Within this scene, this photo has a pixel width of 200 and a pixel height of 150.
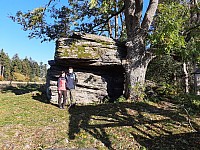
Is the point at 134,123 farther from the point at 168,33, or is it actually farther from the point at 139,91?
the point at 168,33

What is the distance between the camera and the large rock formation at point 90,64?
10.8 meters

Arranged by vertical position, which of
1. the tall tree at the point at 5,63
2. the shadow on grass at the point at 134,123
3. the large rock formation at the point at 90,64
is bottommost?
the shadow on grass at the point at 134,123

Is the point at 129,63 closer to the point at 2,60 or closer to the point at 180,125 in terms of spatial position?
the point at 180,125

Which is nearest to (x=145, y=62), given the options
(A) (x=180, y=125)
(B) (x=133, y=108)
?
(B) (x=133, y=108)

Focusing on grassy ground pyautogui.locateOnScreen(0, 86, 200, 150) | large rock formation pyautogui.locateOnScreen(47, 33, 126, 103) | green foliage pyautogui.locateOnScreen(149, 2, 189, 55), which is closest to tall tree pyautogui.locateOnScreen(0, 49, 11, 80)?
large rock formation pyautogui.locateOnScreen(47, 33, 126, 103)

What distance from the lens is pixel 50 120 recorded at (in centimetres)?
806

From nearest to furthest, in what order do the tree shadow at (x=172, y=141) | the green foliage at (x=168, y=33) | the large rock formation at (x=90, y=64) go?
the tree shadow at (x=172, y=141) → the green foliage at (x=168, y=33) → the large rock formation at (x=90, y=64)

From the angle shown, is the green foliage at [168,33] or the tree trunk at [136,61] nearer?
the green foliage at [168,33]

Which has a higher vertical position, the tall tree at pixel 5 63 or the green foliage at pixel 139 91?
the tall tree at pixel 5 63

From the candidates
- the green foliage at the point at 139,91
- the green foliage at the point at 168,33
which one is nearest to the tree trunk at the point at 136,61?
the green foliage at the point at 139,91

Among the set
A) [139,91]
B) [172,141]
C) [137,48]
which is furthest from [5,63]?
[172,141]

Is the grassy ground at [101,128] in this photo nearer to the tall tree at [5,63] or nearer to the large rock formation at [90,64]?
the large rock formation at [90,64]

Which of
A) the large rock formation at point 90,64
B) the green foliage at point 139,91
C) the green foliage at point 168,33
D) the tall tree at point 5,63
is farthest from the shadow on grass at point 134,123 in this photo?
the tall tree at point 5,63

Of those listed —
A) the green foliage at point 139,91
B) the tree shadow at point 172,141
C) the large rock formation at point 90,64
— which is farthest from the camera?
the large rock formation at point 90,64
